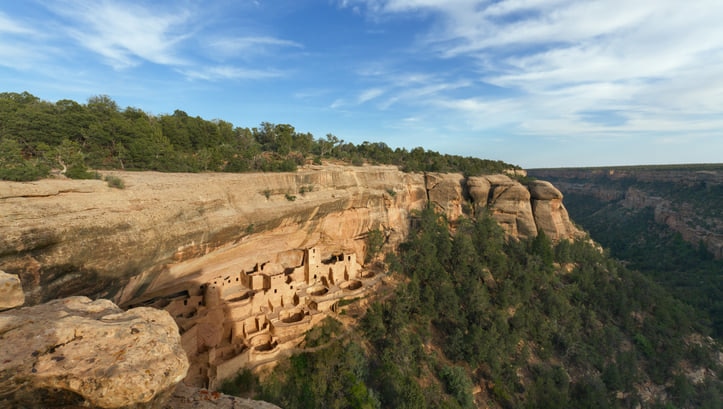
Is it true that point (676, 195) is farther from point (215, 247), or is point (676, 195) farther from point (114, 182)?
point (114, 182)

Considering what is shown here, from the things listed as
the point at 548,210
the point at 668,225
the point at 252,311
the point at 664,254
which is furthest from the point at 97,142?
the point at 668,225

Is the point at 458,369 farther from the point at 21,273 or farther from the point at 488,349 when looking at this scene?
the point at 21,273

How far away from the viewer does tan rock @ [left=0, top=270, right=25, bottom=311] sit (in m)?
4.06

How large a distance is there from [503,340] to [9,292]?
2424cm

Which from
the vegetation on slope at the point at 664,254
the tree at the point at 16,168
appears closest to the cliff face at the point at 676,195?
the vegetation on slope at the point at 664,254

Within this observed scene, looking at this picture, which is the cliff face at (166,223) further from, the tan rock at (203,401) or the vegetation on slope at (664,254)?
the vegetation on slope at (664,254)

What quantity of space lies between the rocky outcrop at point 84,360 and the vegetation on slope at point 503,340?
11.5 meters

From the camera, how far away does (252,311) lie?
1582 centimetres

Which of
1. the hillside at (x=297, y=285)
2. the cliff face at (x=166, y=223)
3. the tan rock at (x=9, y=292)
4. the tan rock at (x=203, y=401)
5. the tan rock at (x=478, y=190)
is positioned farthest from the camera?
the tan rock at (x=478, y=190)

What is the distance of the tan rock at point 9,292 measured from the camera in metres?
4.06

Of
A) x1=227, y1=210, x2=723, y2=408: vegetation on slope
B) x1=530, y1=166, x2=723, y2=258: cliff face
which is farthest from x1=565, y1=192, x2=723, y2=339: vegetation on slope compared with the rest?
x1=227, y1=210, x2=723, y2=408: vegetation on slope

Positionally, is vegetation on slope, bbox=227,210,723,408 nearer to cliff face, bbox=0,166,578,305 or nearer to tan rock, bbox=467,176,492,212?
tan rock, bbox=467,176,492,212

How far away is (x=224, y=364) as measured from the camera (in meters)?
12.8

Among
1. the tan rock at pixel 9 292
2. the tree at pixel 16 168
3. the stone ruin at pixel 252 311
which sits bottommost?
the stone ruin at pixel 252 311
